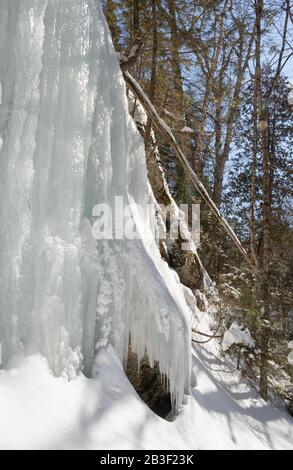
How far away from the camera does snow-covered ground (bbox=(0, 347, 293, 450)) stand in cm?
168

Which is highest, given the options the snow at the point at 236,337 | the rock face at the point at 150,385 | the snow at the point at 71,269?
the snow at the point at 71,269

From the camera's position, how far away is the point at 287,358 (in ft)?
17.8

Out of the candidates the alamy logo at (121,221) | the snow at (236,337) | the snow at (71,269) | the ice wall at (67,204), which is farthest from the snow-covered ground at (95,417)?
the snow at (236,337)

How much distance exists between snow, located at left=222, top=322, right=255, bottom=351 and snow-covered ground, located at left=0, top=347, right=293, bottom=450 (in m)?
2.23

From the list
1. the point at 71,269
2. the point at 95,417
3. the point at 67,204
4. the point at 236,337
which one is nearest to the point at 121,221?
the point at 67,204

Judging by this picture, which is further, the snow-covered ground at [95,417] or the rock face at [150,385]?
the rock face at [150,385]

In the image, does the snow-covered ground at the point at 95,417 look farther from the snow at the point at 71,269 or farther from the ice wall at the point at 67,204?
the ice wall at the point at 67,204

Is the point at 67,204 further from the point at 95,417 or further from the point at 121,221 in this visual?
the point at 95,417

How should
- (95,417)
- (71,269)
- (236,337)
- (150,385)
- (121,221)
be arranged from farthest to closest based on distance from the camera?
(236,337) → (150,385) → (121,221) → (71,269) → (95,417)

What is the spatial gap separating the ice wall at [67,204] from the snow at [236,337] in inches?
113

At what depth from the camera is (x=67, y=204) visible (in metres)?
2.32

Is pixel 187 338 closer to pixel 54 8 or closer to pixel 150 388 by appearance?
pixel 150 388

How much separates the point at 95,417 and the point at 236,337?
413 centimetres

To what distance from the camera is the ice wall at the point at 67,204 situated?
2025 mm
